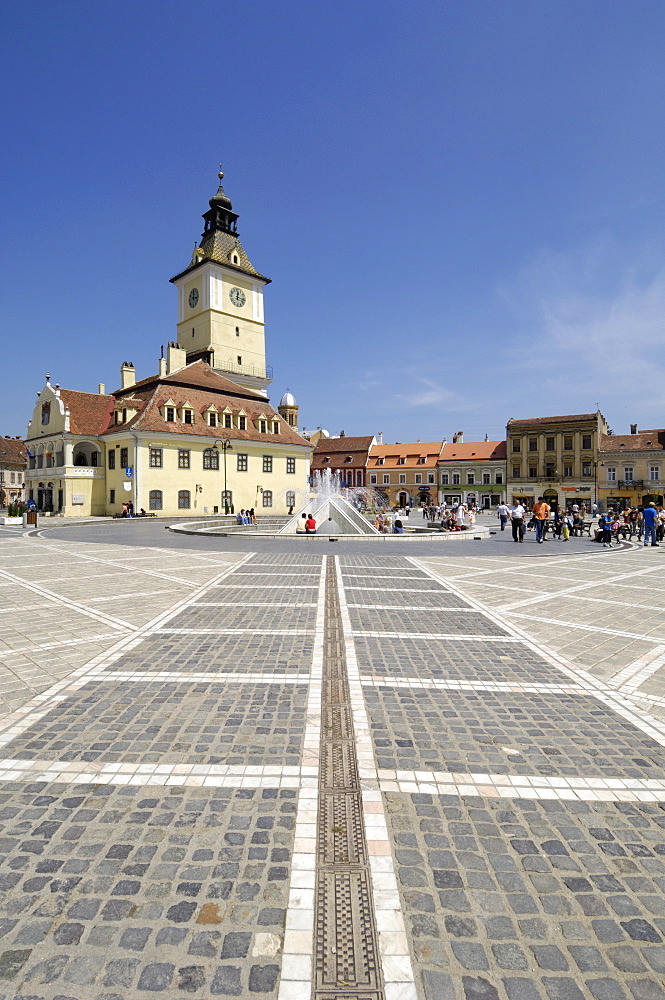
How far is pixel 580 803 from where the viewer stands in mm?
3281

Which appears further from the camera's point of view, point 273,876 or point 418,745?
point 418,745

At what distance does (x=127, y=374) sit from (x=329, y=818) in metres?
51.3

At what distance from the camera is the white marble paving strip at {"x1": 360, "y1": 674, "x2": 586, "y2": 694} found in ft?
16.9

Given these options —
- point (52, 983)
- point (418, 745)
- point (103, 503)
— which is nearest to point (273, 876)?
point (52, 983)

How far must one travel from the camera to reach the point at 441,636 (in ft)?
23.1

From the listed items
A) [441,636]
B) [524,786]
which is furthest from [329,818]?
[441,636]

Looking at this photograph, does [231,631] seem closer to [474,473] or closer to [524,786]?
[524,786]

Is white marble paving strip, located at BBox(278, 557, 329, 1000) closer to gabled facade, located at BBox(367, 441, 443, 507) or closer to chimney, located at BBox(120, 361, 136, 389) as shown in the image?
chimney, located at BBox(120, 361, 136, 389)

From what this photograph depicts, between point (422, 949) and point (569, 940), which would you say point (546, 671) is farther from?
point (422, 949)

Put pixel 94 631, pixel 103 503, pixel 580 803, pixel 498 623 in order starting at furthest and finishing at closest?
pixel 103 503, pixel 498 623, pixel 94 631, pixel 580 803

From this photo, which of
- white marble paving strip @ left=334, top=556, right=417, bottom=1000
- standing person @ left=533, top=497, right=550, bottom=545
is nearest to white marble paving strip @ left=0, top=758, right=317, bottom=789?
white marble paving strip @ left=334, top=556, right=417, bottom=1000

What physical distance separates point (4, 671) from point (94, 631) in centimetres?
155

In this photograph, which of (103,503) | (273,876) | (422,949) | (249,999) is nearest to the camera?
(249,999)

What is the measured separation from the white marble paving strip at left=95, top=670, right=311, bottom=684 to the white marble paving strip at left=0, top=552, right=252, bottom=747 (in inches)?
8.7
